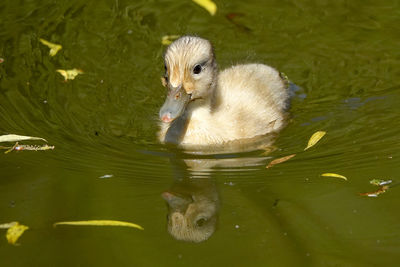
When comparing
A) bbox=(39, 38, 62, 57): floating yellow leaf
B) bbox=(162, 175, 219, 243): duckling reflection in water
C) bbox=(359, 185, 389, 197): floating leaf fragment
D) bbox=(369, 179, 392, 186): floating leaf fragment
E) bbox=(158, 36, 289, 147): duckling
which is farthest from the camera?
bbox=(39, 38, 62, 57): floating yellow leaf

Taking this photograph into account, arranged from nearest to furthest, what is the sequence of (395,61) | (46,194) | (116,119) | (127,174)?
(46,194) < (127,174) < (116,119) < (395,61)

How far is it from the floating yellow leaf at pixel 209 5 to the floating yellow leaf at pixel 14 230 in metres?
4.45

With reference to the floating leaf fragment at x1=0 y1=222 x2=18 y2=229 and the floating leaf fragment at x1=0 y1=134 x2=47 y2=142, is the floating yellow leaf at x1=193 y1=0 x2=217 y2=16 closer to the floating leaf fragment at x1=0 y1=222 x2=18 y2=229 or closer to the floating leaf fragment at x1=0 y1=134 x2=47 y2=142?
the floating leaf fragment at x1=0 y1=134 x2=47 y2=142

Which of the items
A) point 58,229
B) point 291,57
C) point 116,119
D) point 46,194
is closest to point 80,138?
Answer: point 116,119

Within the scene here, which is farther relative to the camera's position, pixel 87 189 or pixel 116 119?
pixel 116 119

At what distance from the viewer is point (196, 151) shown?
569 centimetres

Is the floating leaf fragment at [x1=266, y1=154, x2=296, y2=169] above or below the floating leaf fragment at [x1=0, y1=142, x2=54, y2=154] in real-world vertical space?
below

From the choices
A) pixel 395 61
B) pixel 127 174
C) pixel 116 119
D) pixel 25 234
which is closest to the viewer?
pixel 25 234

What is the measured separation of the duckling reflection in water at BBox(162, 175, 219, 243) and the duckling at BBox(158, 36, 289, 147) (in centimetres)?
57

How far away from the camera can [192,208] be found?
4.61m

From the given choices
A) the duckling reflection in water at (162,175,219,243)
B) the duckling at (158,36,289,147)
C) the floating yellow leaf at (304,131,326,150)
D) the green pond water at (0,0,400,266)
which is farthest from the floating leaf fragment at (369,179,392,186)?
the duckling at (158,36,289,147)

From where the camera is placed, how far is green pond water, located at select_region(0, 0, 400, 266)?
4.10 meters

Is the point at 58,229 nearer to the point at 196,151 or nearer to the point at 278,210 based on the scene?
the point at 278,210

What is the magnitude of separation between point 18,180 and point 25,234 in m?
0.76
